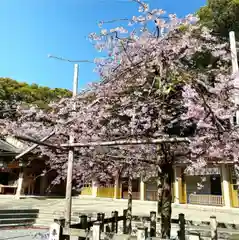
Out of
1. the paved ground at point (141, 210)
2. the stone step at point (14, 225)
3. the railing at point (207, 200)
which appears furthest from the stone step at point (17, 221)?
the railing at point (207, 200)

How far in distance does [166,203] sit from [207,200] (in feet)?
46.9

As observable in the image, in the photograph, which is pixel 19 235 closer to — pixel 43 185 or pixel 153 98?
pixel 153 98

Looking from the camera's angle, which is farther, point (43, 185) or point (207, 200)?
point (43, 185)

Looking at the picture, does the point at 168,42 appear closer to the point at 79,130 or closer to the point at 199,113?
the point at 199,113

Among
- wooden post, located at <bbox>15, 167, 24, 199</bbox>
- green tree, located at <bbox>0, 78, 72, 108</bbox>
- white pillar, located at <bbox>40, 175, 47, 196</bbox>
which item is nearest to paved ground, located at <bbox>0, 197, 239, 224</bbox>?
wooden post, located at <bbox>15, 167, 24, 199</bbox>

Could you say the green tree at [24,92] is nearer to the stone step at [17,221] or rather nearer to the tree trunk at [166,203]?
the stone step at [17,221]

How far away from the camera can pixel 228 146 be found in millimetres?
3846

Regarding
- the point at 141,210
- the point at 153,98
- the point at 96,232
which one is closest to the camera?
the point at 96,232

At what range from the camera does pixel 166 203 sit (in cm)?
502

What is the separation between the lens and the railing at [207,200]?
17.2 m

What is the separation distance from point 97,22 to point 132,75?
3.92 ft

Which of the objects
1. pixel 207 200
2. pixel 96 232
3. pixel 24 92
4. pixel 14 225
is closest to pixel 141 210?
pixel 207 200

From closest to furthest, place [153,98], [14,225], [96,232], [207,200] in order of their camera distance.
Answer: [96,232], [153,98], [14,225], [207,200]

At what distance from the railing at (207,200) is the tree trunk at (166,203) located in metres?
13.8
